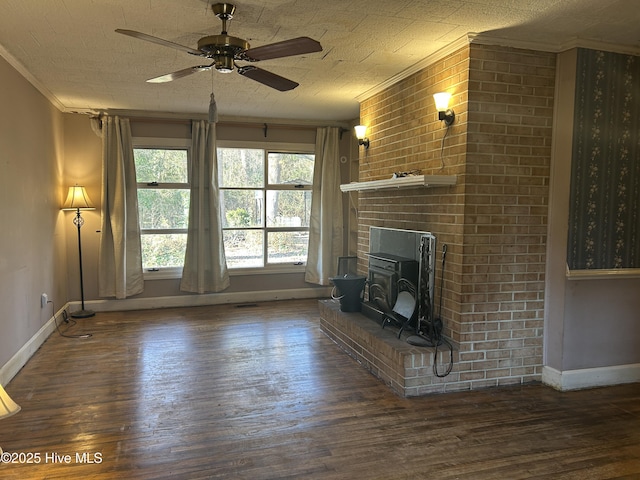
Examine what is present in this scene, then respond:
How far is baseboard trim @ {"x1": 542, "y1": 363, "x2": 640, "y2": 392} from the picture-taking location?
128 inches

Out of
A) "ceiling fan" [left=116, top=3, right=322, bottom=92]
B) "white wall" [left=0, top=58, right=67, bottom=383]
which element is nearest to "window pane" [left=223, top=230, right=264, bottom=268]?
"white wall" [left=0, top=58, right=67, bottom=383]

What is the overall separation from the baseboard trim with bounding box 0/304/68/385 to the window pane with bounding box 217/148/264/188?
257cm

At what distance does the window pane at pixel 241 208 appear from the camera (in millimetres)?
6059

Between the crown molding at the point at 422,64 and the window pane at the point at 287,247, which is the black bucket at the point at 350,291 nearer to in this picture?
the crown molding at the point at 422,64

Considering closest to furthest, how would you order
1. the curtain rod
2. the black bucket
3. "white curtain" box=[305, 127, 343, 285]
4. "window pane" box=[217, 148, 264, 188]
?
the black bucket → the curtain rod → "window pane" box=[217, 148, 264, 188] → "white curtain" box=[305, 127, 343, 285]

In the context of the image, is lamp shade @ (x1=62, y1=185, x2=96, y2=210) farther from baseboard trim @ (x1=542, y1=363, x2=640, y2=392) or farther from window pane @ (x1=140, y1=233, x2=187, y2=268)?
baseboard trim @ (x1=542, y1=363, x2=640, y2=392)

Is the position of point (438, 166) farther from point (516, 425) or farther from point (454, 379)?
point (516, 425)

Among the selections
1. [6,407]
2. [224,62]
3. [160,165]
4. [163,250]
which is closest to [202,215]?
[163,250]

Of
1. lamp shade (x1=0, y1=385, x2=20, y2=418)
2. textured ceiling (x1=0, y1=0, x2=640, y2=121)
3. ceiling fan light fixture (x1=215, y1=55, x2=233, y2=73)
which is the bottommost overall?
lamp shade (x1=0, y1=385, x2=20, y2=418)

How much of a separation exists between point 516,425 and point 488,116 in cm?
200

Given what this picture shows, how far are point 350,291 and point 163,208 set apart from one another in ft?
9.45

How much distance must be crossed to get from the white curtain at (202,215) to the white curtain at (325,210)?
128 centimetres

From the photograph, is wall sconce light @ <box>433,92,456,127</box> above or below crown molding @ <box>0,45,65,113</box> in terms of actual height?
below

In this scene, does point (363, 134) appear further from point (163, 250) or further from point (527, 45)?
point (163, 250)
